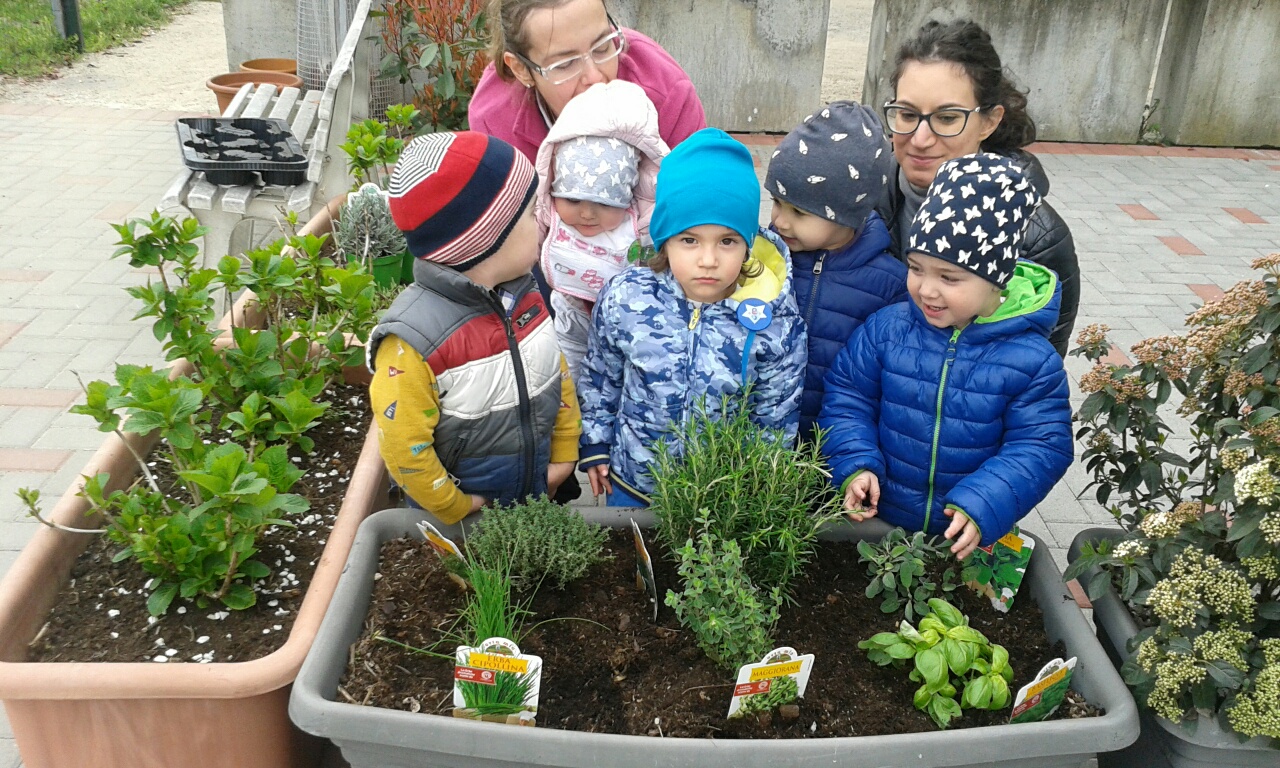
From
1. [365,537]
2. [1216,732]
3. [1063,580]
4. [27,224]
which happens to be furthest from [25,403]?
[1216,732]

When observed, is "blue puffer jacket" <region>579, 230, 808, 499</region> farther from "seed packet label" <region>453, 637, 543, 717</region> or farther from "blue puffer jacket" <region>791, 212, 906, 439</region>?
"seed packet label" <region>453, 637, 543, 717</region>

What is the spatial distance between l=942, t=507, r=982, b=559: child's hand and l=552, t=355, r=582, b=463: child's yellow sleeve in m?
0.94

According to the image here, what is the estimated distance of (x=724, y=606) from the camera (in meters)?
1.91

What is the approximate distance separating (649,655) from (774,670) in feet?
1.03

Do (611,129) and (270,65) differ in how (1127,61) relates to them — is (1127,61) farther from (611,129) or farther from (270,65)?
(611,129)

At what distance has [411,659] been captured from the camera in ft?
6.46

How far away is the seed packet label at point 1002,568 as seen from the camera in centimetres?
218

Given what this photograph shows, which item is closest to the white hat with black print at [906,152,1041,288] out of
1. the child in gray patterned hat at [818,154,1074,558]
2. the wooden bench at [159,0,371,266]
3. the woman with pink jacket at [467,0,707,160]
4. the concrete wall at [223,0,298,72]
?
the child in gray patterned hat at [818,154,1074,558]

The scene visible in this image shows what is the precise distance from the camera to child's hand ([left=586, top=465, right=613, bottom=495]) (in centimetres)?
246

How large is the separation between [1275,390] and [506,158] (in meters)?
1.66

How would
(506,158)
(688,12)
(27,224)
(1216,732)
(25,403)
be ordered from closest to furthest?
(1216,732)
(506,158)
(25,403)
(27,224)
(688,12)

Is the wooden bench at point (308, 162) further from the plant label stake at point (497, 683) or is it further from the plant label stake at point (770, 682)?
the plant label stake at point (770, 682)

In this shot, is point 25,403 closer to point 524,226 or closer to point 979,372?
point 524,226

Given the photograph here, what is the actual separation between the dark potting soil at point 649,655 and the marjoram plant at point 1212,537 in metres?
0.20
